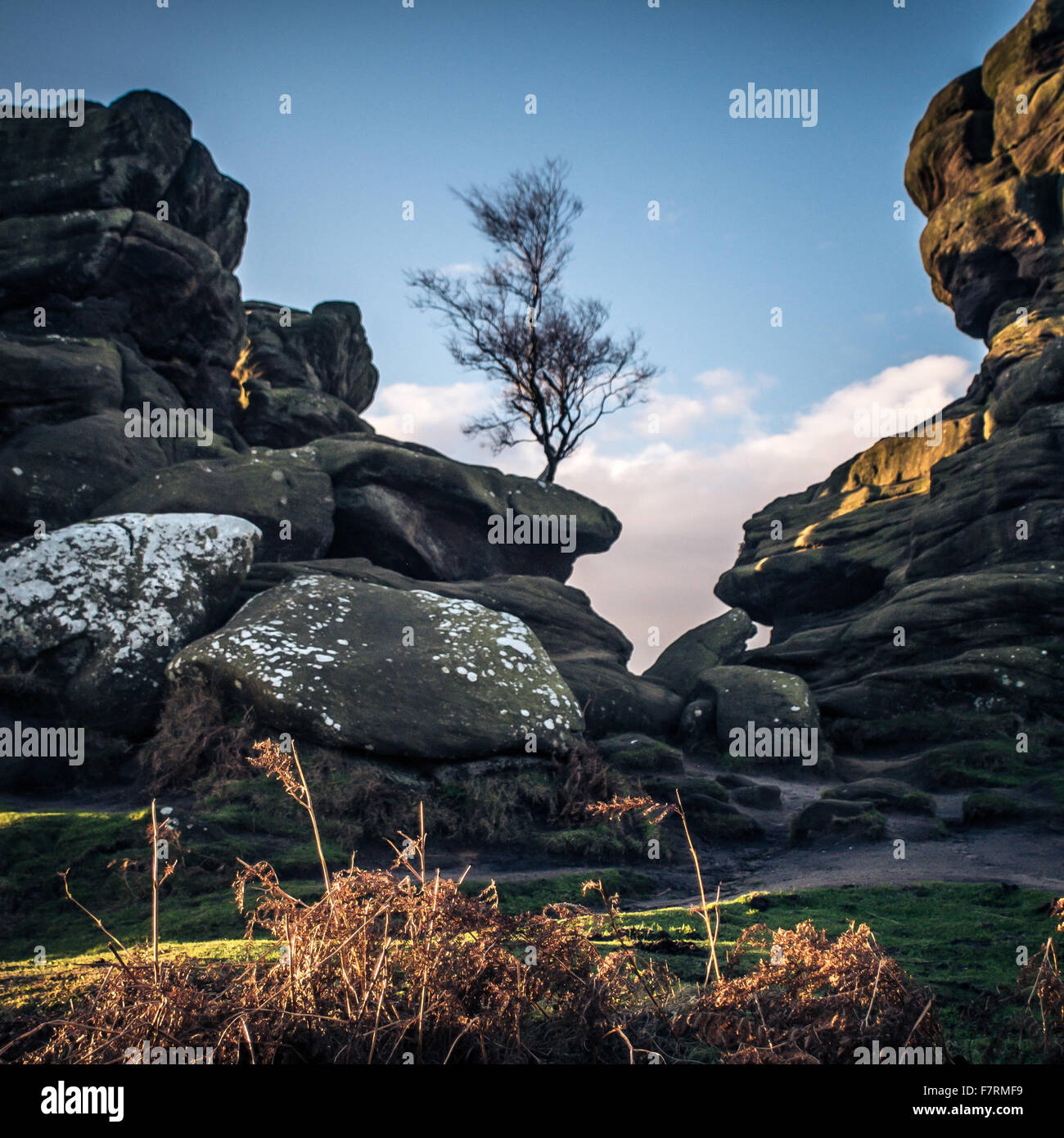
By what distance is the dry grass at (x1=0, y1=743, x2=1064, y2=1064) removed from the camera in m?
2.76

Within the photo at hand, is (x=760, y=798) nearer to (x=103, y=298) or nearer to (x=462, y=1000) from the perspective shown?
(x=462, y=1000)

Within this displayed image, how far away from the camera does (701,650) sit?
22078 millimetres

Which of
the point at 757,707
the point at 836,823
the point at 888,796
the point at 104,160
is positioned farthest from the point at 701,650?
the point at 104,160

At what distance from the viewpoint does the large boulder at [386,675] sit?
10.7 metres

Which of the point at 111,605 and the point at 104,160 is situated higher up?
the point at 104,160

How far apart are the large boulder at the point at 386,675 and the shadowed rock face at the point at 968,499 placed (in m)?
9.41

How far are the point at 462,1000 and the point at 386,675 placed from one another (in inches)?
339

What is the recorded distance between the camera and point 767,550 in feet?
104

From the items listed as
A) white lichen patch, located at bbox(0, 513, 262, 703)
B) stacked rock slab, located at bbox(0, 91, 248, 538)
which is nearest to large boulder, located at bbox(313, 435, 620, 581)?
stacked rock slab, located at bbox(0, 91, 248, 538)

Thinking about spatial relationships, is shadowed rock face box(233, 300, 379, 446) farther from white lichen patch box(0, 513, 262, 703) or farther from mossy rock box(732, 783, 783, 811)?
mossy rock box(732, 783, 783, 811)

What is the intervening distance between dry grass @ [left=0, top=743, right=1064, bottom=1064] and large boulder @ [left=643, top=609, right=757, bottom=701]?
690 inches

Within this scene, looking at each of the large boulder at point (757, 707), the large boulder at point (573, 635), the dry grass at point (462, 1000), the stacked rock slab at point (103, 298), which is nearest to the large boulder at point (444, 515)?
the large boulder at point (573, 635)

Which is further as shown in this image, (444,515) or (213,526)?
(444,515)
